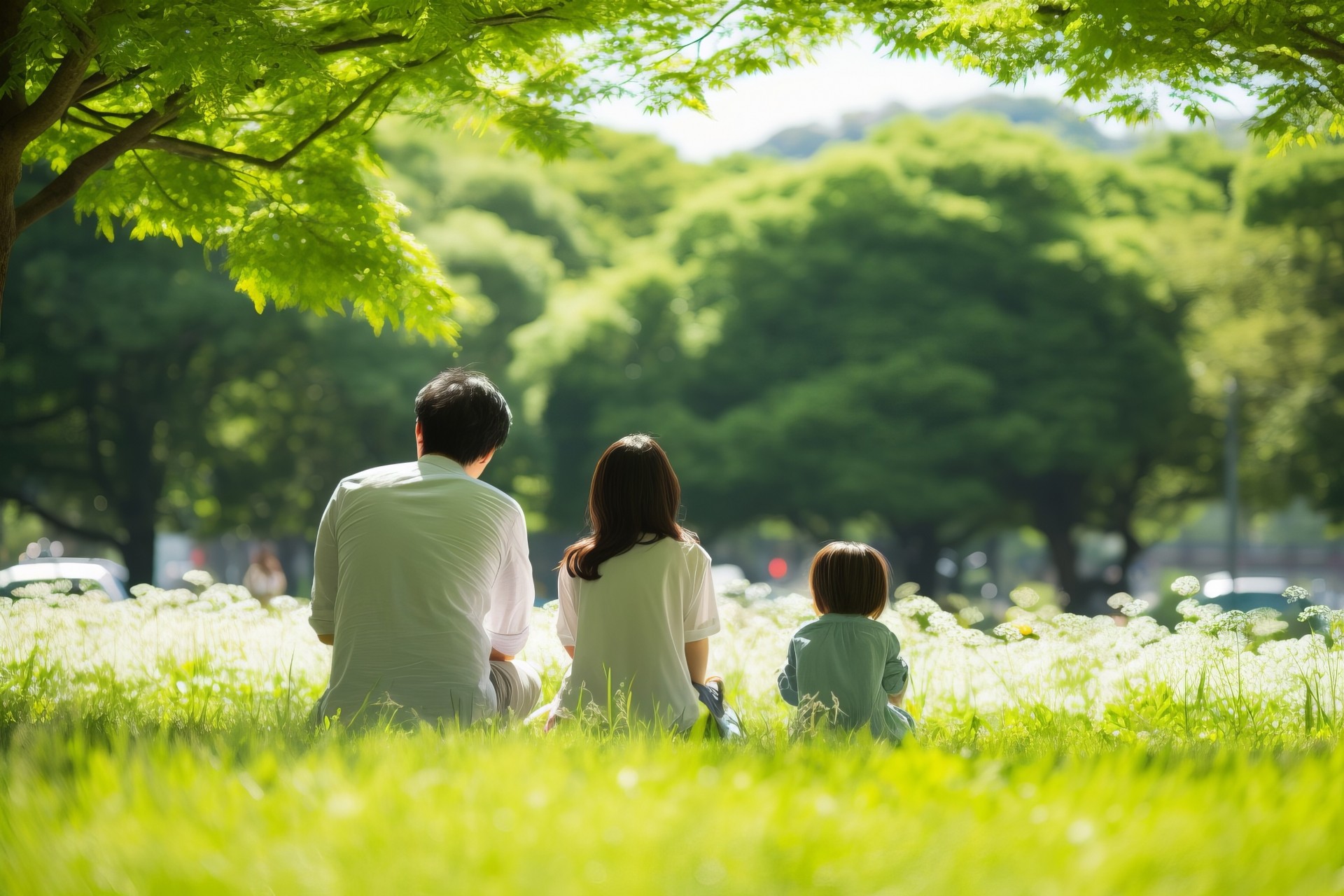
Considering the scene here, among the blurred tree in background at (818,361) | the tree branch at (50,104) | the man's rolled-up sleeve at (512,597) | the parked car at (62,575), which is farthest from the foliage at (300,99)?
the blurred tree in background at (818,361)

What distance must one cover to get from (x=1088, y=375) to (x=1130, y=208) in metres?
8.09

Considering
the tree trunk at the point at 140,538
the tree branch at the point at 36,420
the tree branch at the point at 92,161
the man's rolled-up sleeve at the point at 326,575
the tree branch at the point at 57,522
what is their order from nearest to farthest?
the man's rolled-up sleeve at the point at 326,575 < the tree branch at the point at 92,161 < the tree branch at the point at 36,420 < the tree trunk at the point at 140,538 < the tree branch at the point at 57,522

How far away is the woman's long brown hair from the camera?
15.0 feet

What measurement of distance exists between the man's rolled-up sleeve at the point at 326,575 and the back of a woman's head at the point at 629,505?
2.92 feet

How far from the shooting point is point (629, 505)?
15.0 feet

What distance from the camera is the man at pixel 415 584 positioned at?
164 inches

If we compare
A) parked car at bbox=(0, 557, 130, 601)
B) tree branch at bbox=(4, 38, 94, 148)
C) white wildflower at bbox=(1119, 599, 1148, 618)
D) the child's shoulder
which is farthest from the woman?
parked car at bbox=(0, 557, 130, 601)

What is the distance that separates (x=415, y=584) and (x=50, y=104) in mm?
3067

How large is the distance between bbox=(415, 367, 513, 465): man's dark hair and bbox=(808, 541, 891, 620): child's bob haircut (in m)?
1.49

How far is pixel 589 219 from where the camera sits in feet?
150

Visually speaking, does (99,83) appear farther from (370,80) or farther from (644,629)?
(644,629)

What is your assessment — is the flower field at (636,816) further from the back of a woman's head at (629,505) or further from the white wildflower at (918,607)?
the white wildflower at (918,607)

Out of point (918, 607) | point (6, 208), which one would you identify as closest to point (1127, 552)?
point (918, 607)

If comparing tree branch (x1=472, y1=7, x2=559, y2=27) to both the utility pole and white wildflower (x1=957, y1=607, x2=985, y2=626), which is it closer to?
white wildflower (x1=957, y1=607, x2=985, y2=626)
